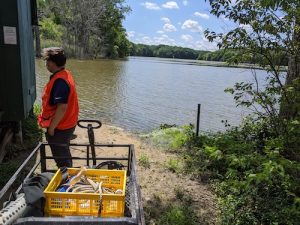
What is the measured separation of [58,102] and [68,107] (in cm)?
24

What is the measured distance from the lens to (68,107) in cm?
427

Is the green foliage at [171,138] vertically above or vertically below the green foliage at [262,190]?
below

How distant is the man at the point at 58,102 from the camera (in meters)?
4.05

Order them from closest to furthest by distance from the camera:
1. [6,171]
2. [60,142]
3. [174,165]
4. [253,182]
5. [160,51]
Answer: [60,142]
[253,182]
[6,171]
[174,165]
[160,51]

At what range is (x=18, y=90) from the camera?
5.87 meters

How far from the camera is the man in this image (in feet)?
13.3

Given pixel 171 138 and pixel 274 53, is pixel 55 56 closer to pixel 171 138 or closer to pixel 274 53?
pixel 274 53

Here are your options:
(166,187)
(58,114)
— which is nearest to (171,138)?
(166,187)

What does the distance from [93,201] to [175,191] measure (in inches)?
115

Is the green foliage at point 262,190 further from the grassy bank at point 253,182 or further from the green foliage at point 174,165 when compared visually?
the green foliage at point 174,165

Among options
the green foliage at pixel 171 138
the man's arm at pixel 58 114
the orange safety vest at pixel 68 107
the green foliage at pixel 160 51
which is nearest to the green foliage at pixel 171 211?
the orange safety vest at pixel 68 107

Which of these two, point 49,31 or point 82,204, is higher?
point 49,31

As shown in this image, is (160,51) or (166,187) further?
A: (160,51)

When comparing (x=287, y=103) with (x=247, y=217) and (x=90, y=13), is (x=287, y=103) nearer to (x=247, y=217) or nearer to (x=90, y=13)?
(x=247, y=217)
